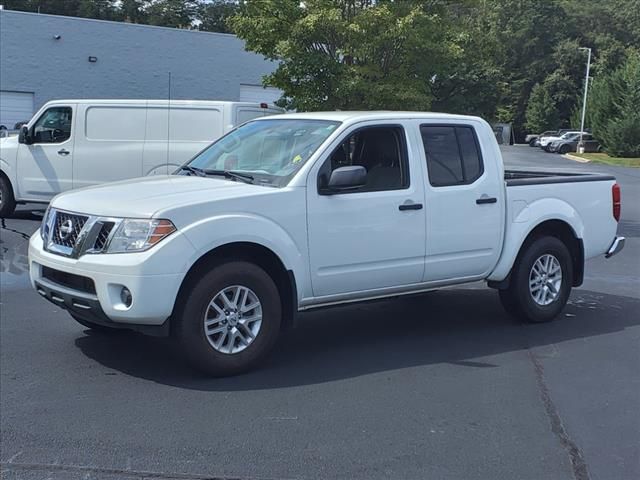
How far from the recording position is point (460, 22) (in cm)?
1363

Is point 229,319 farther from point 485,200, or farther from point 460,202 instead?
point 485,200

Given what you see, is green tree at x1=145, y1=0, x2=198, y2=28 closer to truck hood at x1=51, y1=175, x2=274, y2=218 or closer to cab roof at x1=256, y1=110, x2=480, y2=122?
cab roof at x1=256, y1=110, x2=480, y2=122

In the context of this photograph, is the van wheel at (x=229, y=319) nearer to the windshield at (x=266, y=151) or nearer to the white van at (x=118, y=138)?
the windshield at (x=266, y=151)

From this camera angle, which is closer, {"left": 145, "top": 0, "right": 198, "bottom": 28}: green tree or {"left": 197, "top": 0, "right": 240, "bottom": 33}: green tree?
{"left": 145, "top": 0, "right": 198, "bottom": 28}: green tree

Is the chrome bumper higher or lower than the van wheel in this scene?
higher

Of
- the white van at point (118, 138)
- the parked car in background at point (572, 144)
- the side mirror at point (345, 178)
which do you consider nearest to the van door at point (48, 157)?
the white van at point (118, 138)

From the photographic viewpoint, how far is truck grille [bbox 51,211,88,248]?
543cm

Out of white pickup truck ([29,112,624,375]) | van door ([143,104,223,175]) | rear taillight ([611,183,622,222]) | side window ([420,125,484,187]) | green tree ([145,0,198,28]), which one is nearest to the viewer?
white pickup truck ([29,112,624,375])

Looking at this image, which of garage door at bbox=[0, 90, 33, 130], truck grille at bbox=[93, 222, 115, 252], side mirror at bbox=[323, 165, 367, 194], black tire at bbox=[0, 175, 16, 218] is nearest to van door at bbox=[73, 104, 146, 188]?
black tire at bbox=[0, 175, 16, 218]

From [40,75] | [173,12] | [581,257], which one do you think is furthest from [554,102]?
[581,257]

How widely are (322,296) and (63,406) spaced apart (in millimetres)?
2051

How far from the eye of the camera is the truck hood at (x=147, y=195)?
5238 millimetres

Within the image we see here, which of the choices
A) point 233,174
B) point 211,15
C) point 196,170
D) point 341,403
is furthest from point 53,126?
point 211,15

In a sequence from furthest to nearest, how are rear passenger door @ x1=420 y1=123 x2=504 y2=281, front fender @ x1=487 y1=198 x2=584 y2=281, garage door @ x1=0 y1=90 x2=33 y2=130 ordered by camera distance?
garage door @ x1=0 y1=90 x2=33 y2=130, front fender @ x1=487 y1=198 x2=584 y2=281, rear passenger door @ x1=420 y1=123 x2=504 y2=281
